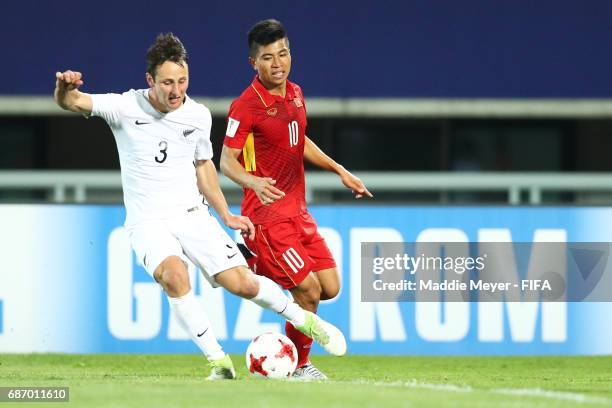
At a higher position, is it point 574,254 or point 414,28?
point 414,28

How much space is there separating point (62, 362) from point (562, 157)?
594 cm

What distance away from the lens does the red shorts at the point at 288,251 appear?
9.79 metres

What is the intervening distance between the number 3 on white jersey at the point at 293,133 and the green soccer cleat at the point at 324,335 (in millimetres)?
1093

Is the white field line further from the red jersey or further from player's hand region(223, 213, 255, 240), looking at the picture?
the red jersey

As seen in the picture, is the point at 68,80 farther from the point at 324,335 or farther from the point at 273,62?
the point at 324,335

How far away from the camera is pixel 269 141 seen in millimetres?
9805

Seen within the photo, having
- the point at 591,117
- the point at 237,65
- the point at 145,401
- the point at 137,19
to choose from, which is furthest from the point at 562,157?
the point at 145,401

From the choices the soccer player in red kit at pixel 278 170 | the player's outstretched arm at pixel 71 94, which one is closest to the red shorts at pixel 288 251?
the soccer player in red kit at pixel 278 170

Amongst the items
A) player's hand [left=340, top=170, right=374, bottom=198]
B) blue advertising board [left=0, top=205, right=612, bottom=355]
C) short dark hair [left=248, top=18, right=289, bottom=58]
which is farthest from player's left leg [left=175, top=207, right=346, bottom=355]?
blue advertising board [left=0, top=205, right=612, bottom=355]

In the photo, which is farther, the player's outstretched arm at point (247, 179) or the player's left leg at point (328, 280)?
the player's left leg at point (328, 280)

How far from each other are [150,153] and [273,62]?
95 centimetres

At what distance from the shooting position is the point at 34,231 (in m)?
12.0

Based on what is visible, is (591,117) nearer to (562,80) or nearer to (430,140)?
(562,80)

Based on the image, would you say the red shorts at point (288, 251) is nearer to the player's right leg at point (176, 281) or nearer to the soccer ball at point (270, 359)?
the soccer ball at point (270, 359)
